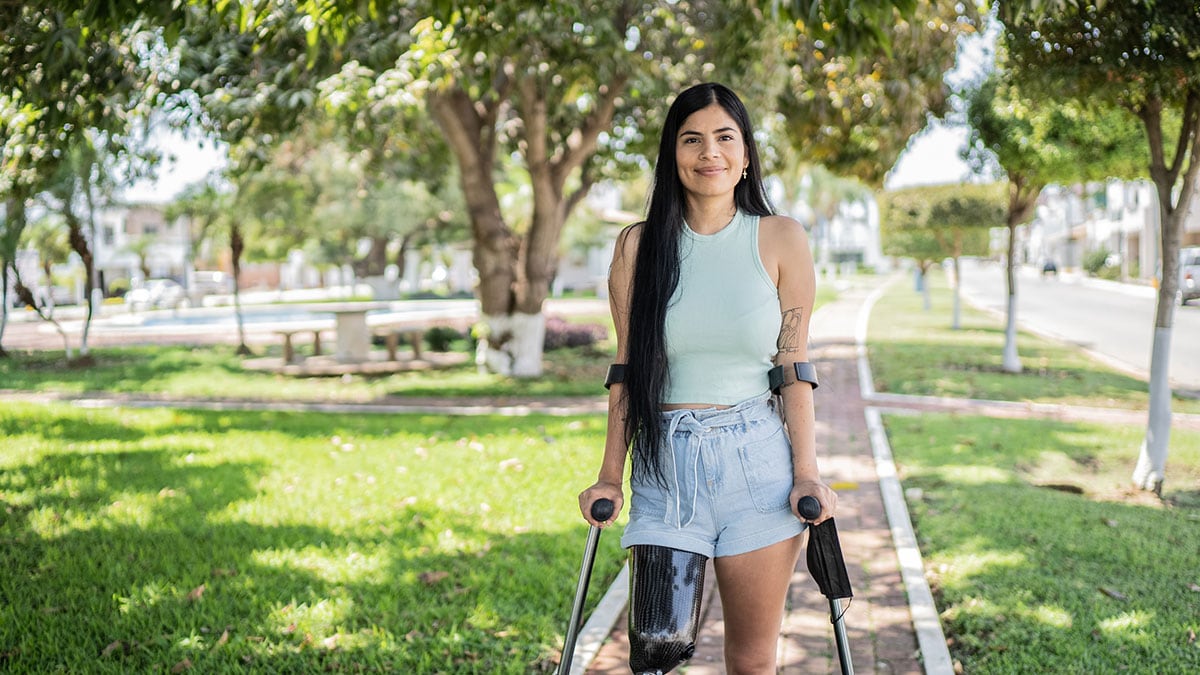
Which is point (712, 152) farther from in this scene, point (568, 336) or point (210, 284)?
point (210, 284)

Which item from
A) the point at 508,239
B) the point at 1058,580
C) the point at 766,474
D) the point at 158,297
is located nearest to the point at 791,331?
the point at 766,474

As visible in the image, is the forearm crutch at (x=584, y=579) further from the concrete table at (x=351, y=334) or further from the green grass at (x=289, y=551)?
the concrete table at (x=351, y=334)

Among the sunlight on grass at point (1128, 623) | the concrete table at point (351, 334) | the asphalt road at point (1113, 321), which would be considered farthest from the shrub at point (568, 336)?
the sunlight on grass at point (1128, 623)

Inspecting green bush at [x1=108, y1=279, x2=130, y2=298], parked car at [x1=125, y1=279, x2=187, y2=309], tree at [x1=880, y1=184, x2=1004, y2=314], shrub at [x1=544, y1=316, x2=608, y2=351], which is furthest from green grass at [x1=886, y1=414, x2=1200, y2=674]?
green bush at [x1=108, y1=279, x2=130, y2=298]

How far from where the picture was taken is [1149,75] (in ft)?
20.0

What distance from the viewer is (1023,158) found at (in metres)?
12.5

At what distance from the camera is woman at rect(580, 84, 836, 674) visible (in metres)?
2.40

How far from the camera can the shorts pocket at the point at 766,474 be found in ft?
7.86

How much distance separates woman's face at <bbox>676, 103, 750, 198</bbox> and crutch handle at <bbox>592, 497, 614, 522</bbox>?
32.8 inches

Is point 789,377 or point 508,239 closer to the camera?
point 789,377

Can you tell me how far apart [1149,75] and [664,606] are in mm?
5437

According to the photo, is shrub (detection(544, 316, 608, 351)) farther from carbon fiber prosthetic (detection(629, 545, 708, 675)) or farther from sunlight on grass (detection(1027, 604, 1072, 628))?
carbon fiber prosthetic (detection(629, 545, 708, 675))

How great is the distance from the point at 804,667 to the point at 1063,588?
5.20 feet

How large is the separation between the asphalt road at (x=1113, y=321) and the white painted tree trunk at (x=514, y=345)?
8701 mm
